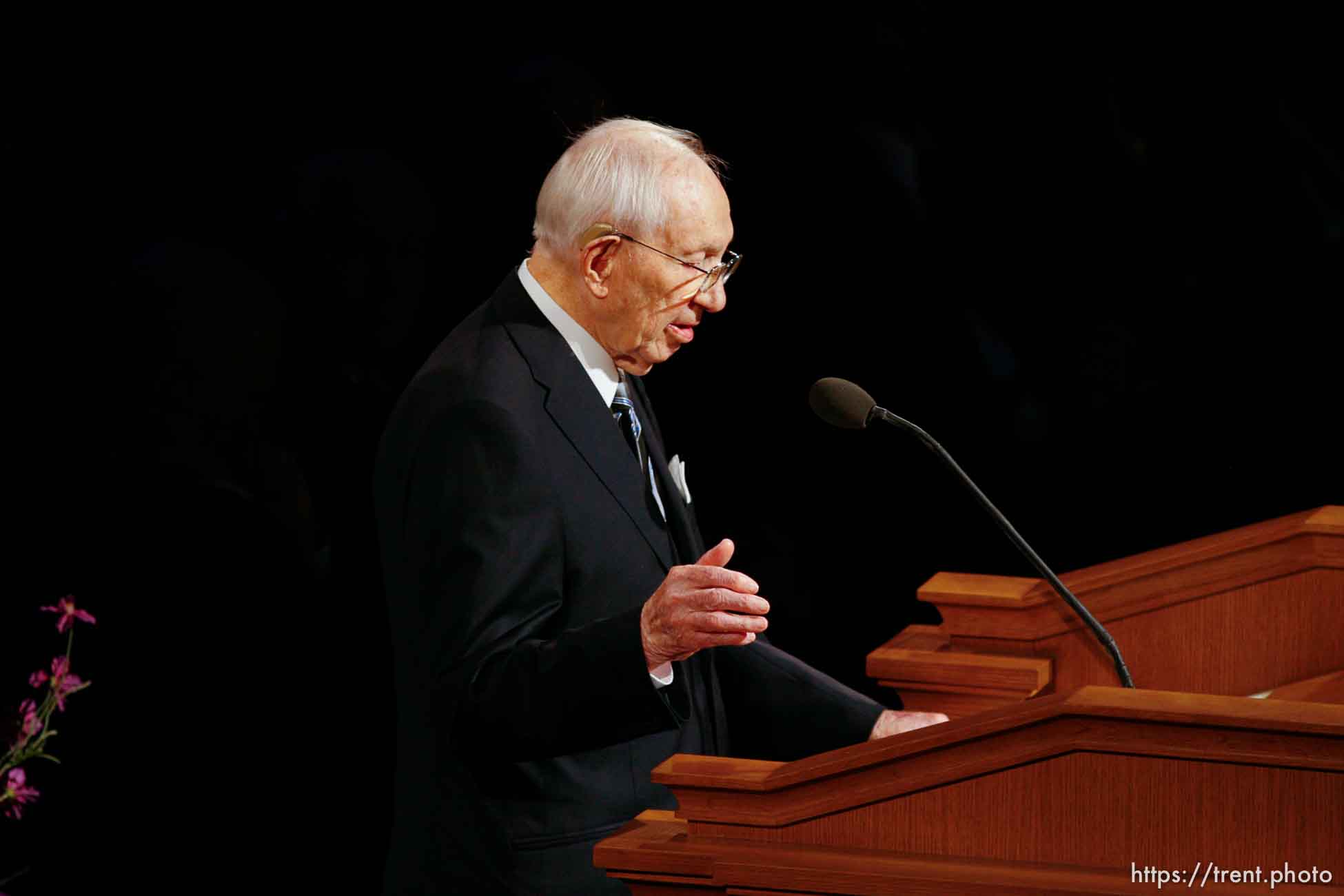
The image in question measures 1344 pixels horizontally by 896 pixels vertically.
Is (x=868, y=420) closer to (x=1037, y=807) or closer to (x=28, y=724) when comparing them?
(x=1037, y=807)

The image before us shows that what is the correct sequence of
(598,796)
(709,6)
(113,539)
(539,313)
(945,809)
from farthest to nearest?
(709,6) → (113,539) → (539,313) → (598,796) → (945,809)

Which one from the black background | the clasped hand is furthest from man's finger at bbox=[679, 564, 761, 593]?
the black background

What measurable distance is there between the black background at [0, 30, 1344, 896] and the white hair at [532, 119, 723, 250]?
1.29 m

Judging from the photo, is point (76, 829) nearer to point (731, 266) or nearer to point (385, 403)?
point (385, 403)

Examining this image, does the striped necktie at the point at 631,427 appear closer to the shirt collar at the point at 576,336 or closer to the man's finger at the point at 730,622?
the shirt collar at the point at 576,336

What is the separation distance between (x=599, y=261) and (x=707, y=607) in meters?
0.71

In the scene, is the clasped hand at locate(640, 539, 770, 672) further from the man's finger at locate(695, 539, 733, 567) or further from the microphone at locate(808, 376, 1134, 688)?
the microphone at locate(808, 376, 1134, 688)

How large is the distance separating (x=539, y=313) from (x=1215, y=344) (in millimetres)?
1969

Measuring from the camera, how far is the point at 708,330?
3887mm

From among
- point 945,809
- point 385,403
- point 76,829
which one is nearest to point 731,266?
point 945,809

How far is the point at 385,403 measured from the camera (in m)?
3.68

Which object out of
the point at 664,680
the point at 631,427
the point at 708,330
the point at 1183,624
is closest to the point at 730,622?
the point at 664,680

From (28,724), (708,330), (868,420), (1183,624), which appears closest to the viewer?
(868,420)

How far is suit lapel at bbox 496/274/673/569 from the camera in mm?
2291
